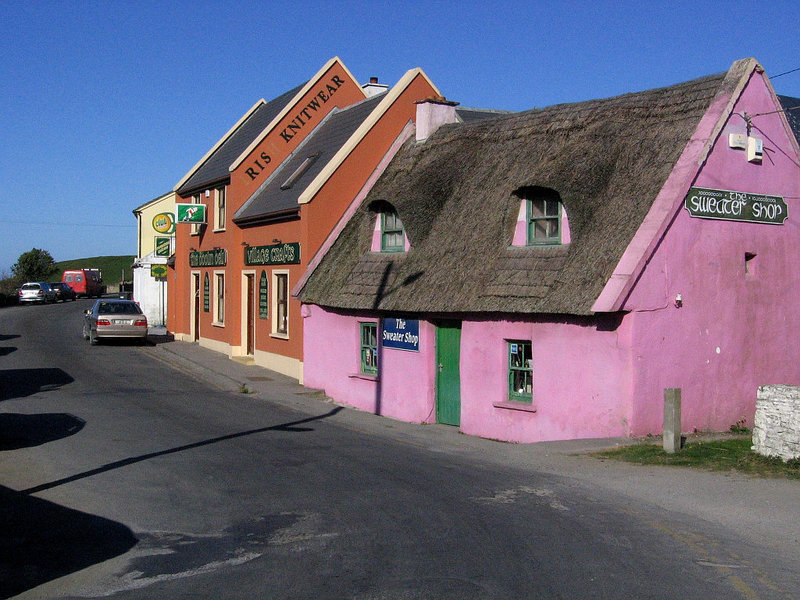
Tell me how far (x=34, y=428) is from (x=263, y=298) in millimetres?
12359

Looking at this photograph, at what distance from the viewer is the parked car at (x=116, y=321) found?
32094 mm

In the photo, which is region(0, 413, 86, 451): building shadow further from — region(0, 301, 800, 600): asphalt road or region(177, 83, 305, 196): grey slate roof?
region(177, 83, 305, 196): grey slate roof

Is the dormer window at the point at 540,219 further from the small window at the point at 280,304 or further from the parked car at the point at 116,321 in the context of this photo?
the parked car at the point at 116,321

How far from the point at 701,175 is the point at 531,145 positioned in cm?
429

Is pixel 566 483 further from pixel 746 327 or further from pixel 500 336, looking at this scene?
pixel 746 327

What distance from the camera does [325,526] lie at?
8.41m

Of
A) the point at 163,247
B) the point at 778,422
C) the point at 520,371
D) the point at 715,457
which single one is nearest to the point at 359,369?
the point at 520,371

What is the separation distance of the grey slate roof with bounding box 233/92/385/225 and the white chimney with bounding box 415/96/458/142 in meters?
3.22

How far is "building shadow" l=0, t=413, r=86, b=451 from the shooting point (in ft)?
45.2

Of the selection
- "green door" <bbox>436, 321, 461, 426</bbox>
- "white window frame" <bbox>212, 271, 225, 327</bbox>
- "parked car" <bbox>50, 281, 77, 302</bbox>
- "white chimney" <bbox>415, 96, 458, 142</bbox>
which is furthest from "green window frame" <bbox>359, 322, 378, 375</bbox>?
"parked car" <bbox>50, 281, 77, 302</bbox>

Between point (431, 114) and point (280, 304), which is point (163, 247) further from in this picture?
point (431, 114)

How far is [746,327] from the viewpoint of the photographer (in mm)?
15523

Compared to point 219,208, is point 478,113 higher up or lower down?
higher up

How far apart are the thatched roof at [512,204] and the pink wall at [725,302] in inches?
33.2
